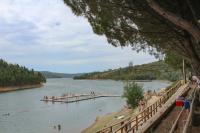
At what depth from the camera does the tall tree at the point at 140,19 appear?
11.4 m

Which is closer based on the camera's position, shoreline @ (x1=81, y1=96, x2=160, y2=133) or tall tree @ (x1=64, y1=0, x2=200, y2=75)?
tall tree @ (x1=64, y1=0, x2=200, y2=75)

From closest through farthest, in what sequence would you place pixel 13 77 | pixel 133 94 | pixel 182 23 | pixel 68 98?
pixel 182 23 → pixel 133 94 → pixel 68 98 → pixel 13 77

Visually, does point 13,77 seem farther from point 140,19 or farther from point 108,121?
point 140,19

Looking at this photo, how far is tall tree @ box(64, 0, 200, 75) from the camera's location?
1140 centimetres

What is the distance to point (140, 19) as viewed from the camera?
1422 cm

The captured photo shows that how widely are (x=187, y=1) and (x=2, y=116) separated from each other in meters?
67.5

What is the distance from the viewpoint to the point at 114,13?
13844 mm

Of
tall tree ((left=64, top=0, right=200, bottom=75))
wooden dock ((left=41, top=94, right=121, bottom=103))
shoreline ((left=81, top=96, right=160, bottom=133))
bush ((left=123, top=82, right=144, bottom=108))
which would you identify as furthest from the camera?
wooden dock ((left=41, top=94, right=121, bottom=103))

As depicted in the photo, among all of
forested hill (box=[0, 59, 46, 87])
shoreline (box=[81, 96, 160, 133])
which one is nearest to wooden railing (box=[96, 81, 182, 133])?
shoreline (box=[81, 96, 160, 133])

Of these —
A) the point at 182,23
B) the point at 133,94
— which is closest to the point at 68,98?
the point at 133,94

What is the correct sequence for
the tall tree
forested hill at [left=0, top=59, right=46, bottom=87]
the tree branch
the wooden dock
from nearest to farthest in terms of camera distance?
the tree branch, the tall tree, the wooden dock, forested hill at [left=0, top=59, right=46, bottom=87]

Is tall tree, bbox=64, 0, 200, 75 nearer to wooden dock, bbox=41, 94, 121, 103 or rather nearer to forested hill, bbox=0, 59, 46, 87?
wooden dock, bbox=41, 94, 121, 103

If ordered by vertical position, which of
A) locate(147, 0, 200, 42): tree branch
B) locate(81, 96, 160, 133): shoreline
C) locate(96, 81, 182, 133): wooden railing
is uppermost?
locate(147, 0, 200, 42): tree branch

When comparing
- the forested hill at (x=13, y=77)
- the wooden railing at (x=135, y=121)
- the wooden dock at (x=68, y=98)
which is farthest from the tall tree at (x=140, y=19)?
the forested hill at (x=13, y=77)
